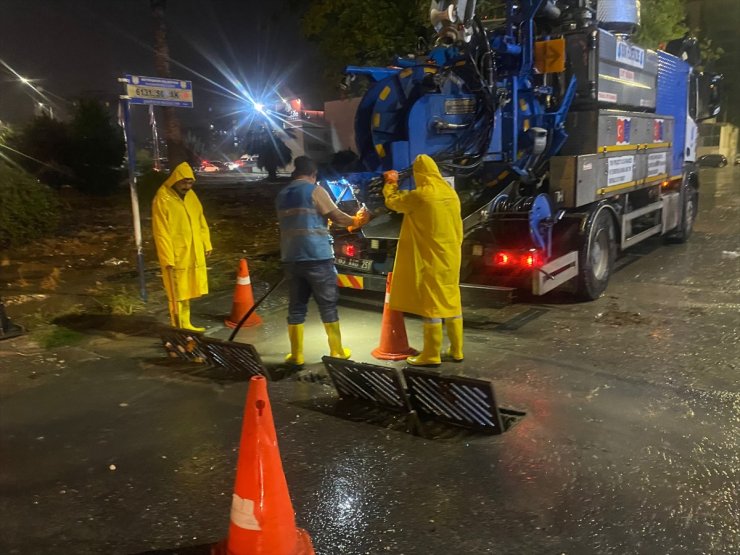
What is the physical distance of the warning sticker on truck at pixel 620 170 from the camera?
26.3 ft

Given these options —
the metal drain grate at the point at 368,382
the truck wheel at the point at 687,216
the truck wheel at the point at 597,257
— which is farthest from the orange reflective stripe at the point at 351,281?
the truck wheel at the point at 687,216

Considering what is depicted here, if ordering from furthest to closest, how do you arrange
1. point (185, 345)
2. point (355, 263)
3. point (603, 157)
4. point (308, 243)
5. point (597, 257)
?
point (597, 257) < point (603, 157) < point (355, 263) < point (185, 345) < point (308, 243)

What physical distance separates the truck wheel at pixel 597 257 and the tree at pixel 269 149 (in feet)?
100

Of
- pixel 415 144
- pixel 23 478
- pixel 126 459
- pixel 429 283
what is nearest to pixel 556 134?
pixel 415 144

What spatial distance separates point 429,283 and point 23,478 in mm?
3167

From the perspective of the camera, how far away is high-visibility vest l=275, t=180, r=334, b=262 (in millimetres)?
5402

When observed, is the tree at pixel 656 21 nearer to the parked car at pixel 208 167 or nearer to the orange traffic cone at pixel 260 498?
the orange traffic cone at pixel 260 498

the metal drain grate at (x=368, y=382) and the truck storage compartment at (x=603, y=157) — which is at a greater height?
the truck storage compartment at (x=603, y=157)

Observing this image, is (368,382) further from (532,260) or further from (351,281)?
(532,260)

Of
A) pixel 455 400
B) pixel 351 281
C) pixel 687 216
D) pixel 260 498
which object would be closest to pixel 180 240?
pixel 351 281

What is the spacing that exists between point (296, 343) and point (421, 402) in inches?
61.8

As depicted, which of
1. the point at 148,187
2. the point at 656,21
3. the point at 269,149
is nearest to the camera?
the point at 656,21

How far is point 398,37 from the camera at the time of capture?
1472 cm

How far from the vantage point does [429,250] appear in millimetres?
5316
